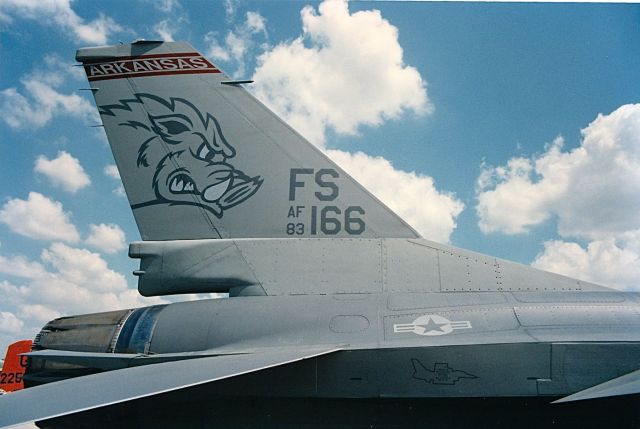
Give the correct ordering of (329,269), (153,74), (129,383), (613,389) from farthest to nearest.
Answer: (153,74)
(329,269)
(129,383)
(613,389)

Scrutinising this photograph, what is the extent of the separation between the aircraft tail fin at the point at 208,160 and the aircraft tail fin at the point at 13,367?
8568 millimetres

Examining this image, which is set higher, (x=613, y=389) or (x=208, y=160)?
(x=208, y=160)

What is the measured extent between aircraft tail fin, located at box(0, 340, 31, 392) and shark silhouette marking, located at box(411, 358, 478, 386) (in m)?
11.1

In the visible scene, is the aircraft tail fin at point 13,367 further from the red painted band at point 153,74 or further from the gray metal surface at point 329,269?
the gray metal surface at point 329,269

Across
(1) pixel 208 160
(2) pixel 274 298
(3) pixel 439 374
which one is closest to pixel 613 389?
(3) pixel 439 374

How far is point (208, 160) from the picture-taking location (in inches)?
223

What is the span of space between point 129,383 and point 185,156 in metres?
2.75

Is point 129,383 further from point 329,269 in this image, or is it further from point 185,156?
point 185,156

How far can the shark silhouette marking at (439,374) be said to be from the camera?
388 centimetres

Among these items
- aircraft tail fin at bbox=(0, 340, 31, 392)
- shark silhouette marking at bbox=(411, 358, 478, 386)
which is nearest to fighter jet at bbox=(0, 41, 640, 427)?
shark silhouette marking at bbox=(411, 358, 478, 386)

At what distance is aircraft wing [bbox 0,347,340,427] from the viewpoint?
10.8 ft

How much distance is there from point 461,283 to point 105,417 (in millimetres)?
3126

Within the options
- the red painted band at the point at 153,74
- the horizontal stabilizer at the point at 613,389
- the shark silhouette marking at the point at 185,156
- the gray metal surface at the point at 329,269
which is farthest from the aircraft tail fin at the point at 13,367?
the horizontal stabilizer at the point at 613,389

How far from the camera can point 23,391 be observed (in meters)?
3.93
